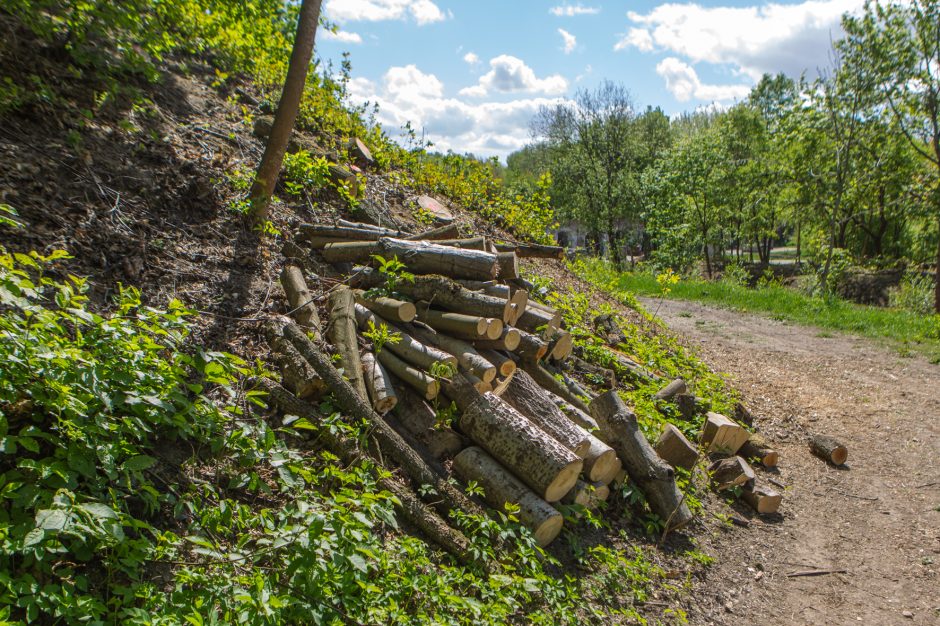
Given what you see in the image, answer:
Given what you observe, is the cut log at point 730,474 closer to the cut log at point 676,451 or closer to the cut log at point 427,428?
the cut log at point 676,451

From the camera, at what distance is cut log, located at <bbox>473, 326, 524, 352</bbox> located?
17.3ft

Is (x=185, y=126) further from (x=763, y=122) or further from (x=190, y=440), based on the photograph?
(x=763, y=122)

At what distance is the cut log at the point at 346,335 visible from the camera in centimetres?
455

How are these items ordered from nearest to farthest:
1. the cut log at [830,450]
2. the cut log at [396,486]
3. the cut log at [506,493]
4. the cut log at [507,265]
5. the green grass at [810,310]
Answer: the cut log at [396,486], the cut log at [506,493], the cut log at [507,265], the cut log at [830,450], the green grass at [810,310]

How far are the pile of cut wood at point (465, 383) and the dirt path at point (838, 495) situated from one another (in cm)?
80

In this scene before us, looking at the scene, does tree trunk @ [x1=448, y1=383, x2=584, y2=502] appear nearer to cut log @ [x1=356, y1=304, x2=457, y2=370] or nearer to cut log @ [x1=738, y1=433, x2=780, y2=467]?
cut log @ [x1=356, y1=304, x2=457, y2=370]

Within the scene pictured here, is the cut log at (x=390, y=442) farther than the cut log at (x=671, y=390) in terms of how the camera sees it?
No

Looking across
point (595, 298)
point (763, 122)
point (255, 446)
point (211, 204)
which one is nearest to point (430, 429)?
point (255, 446)

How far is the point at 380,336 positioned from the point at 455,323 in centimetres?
75

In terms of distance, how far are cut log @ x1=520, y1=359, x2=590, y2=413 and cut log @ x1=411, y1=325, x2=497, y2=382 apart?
34.3 inches

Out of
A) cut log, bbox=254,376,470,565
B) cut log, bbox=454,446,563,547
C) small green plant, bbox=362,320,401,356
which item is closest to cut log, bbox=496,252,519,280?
small green plant, bbox=362,320,401,356

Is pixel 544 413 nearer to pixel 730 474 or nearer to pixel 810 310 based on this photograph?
pixel 730 474

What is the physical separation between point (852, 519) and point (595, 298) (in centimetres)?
526

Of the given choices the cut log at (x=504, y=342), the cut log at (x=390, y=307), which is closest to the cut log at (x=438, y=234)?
the cut log at (x=390, y=307)
